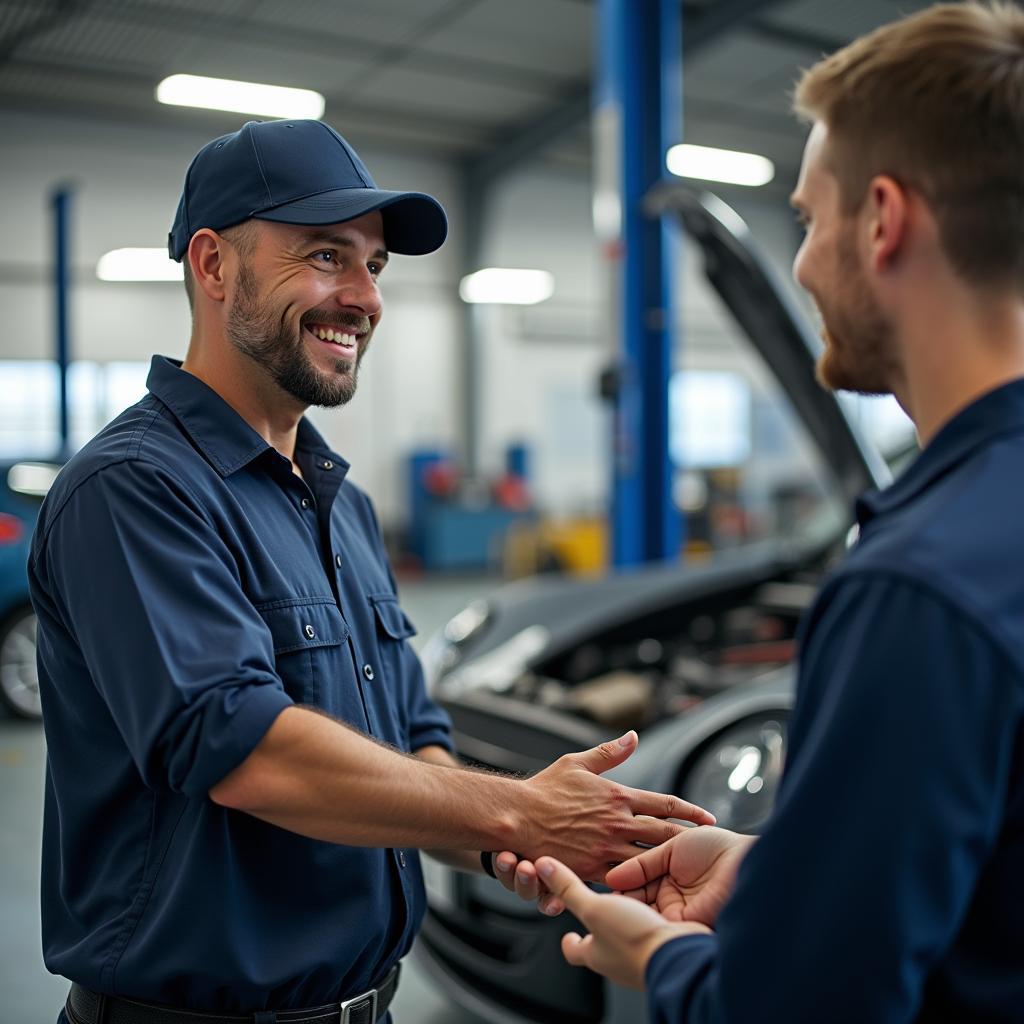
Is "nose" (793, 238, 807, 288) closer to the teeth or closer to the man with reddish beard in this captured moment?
the man with reddish beard

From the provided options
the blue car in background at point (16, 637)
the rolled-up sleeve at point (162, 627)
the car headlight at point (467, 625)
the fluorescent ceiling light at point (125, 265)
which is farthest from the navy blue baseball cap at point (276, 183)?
the fluorescent ceiling light at point (125, 265)

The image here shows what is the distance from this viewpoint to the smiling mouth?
4.32ft

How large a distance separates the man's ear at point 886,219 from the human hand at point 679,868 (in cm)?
60

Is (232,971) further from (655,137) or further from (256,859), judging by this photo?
(655,137)

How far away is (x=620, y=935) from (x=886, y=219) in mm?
619

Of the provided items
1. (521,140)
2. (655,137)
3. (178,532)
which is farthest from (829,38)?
(178,532)

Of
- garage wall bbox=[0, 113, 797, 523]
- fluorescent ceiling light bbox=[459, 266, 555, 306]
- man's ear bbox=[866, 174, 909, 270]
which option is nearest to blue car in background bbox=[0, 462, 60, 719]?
man's ear bbox=[866, 174, 909, 270]

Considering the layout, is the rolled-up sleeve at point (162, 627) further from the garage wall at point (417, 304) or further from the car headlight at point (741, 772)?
the garage wall at point (417, 304)

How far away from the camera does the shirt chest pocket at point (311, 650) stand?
1229mm

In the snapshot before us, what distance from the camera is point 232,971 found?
117 cm

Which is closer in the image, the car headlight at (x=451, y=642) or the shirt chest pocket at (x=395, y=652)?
the shirt chest pocket at (x=395, y=652)

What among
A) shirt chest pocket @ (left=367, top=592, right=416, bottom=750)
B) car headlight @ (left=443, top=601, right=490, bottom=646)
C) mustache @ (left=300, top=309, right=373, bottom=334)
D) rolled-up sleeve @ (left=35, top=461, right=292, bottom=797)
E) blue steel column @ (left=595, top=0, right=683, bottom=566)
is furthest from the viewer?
blue steel column @ (left=595, top=0, right=683, bottom=566)

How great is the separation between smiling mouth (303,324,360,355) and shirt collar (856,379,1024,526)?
0.73 metres

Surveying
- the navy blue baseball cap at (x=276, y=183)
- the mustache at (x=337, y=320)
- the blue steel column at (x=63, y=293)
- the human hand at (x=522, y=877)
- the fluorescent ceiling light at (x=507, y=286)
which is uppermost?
the fluorescent ceiling light at (x=507, y=286)
